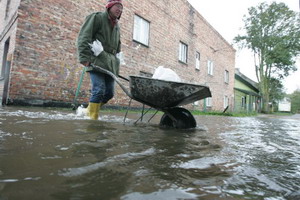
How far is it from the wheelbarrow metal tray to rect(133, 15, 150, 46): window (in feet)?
21.3

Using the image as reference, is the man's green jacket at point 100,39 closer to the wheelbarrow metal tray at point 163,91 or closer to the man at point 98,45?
the man at point 98,45

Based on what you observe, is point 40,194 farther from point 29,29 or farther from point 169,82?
point 29,29

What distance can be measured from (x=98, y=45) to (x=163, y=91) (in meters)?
1.25

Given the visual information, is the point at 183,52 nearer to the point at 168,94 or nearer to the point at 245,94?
the point at 168,94

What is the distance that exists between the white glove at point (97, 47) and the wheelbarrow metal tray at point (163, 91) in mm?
847

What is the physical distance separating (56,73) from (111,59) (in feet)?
11.4

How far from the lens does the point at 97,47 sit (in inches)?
117

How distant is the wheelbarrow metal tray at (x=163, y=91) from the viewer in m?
2.41

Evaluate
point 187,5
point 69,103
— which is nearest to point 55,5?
point 69,103

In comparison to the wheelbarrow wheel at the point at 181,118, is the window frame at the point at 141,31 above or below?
above

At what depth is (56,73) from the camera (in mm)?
5926

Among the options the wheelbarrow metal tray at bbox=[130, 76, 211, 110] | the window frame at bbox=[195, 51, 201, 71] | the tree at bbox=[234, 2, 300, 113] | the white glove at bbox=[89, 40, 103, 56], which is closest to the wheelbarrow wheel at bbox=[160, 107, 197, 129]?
the wheelbarrow metal tray at bbox=[130, 76, 211, 110]

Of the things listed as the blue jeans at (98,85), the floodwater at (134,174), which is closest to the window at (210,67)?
the blue jeans at (98,85)

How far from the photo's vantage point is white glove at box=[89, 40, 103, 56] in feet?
9.69
